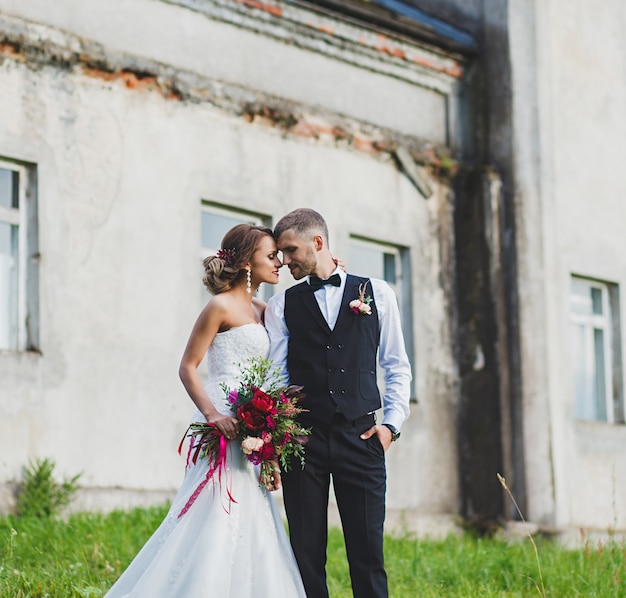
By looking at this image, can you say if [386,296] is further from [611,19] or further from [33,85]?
[611,19]

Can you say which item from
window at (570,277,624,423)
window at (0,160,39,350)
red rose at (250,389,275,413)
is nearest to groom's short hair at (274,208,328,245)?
red rose at (250,389,275,413)

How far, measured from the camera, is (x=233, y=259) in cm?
582

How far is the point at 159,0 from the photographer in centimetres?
1084

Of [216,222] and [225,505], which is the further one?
[216,222]

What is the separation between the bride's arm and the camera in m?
5.48

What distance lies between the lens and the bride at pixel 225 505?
5.30 m

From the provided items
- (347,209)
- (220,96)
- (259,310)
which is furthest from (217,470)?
(347,209)

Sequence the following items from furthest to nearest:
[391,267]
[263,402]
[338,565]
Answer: [391,267] < [338,565] < [263,402]

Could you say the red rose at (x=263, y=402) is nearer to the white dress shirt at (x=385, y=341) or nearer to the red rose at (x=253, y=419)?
the red rose at (x=253, y=419)

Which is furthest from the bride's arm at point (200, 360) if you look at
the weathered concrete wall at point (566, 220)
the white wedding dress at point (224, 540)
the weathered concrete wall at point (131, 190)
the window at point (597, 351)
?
the window at point (597, 351)

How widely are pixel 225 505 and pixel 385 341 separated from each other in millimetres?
1093

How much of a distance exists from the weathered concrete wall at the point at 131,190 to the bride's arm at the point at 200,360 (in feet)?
13.1

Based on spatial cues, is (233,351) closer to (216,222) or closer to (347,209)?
(216,222)

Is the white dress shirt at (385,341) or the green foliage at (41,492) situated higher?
the white dress shirt at (385,341)
